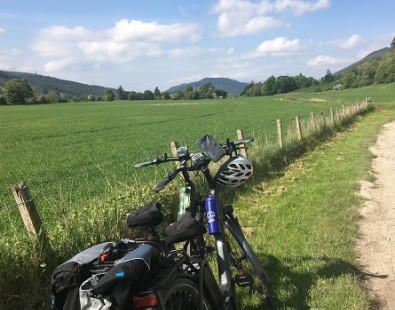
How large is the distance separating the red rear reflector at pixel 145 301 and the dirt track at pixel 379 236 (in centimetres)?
276

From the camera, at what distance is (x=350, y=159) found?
39.8ft

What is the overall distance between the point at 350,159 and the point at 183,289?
10629 mm

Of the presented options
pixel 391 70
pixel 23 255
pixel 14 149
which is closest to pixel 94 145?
pixel 14 149

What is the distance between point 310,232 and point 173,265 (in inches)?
152

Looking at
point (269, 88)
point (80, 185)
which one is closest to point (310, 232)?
point (80, 185)

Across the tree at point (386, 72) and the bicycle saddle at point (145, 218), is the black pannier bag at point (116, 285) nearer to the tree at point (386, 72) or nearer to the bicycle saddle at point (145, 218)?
the bicycle saddle at point (145, 218)

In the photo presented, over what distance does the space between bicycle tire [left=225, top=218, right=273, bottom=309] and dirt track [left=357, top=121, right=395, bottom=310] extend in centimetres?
118

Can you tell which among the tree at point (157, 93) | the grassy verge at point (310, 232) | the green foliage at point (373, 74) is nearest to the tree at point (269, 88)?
the green foliage at point (373, 74)

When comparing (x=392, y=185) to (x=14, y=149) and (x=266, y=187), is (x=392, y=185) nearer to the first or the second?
(x=266, y=187)

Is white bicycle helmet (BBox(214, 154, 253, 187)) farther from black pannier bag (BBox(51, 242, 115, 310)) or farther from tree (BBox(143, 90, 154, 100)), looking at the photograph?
tree (BBox(143, 90, 154, 100))

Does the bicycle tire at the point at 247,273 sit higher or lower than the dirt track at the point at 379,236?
higher

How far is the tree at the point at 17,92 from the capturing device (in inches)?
3890

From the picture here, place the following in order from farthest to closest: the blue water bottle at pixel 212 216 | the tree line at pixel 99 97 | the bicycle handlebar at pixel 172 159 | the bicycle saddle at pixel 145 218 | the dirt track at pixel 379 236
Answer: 1. the tree line at pixel 99 97
2. the dirt track at pixel 379 236
3. the blue water bottle at pixel 212 216
4. the bicycle handlebar at pixel 172 159
5. the bicycle saddle at pixel 145 218

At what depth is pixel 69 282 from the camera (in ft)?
7.23
